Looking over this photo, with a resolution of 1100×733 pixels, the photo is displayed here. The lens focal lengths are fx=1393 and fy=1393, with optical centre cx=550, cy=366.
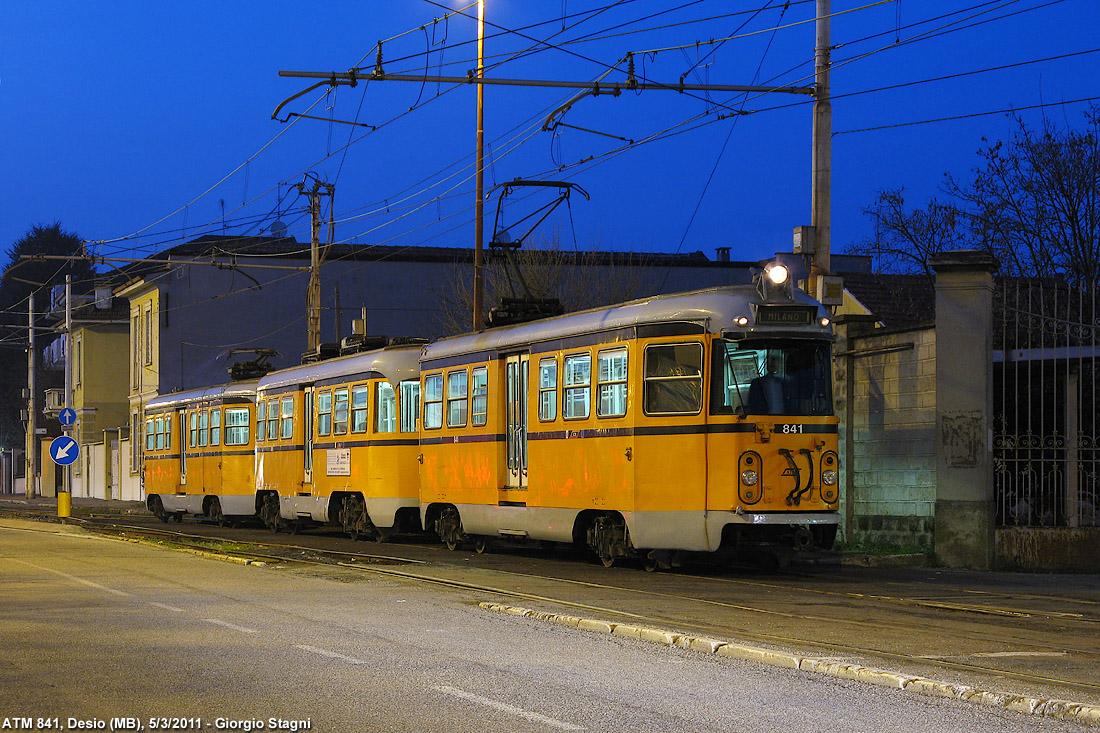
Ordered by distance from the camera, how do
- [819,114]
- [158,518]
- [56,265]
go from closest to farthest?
[819,114], [158,518], [56,265]

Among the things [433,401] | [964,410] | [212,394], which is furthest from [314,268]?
[964,410]

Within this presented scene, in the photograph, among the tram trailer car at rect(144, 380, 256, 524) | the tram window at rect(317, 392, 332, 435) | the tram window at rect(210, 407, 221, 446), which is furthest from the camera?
the tram window at rect(210, 407, 221, 446)

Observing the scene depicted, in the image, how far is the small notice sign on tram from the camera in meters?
25.2

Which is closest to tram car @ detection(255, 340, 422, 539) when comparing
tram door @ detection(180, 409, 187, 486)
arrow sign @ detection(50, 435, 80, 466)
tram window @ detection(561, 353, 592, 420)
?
arrow sign @ detection(50, 435, 80, 466)

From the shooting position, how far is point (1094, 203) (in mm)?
26859

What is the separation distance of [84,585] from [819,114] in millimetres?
11677

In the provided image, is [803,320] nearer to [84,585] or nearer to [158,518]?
[84,585]

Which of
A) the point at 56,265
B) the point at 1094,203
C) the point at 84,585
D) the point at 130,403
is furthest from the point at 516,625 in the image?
the point at 56,265

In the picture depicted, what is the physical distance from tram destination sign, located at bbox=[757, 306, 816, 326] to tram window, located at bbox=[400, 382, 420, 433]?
8.85 m

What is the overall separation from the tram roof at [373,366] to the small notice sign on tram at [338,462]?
139cm

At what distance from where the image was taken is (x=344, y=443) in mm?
25344

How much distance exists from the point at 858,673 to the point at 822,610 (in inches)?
157

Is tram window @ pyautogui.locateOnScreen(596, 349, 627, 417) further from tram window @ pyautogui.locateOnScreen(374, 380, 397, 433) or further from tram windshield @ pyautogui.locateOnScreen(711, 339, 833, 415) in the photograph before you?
tram window @ pyautogui.locateOnScreen(374, 380, 397, 433)

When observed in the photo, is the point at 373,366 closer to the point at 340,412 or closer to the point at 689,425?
the point at 340,412
